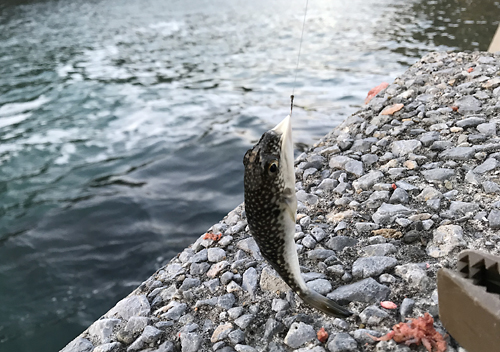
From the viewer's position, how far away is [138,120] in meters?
11.2

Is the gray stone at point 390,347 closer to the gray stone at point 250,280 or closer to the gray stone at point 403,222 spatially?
the gray stone at point 250,280

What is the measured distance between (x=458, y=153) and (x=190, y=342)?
150 inches

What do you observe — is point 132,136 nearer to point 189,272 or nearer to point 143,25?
point 189,272

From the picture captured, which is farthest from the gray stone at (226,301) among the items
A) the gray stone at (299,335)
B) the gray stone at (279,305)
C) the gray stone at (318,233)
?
the gray stone at (318,233)

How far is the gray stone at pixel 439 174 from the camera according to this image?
181 inches

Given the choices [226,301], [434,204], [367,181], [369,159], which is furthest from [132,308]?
[369,159]

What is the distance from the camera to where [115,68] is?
15852mm

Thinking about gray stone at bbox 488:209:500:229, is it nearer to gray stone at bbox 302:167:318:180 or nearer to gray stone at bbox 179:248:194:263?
gray stone at bbox 302:167:318:180

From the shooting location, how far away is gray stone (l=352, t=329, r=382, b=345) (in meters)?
2.99

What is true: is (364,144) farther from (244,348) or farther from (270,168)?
(244,348)

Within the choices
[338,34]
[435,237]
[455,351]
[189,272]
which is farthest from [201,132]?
[338,34]

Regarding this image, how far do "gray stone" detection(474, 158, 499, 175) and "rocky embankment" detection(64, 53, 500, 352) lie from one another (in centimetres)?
2

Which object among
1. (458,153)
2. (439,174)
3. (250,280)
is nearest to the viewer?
(250,280)

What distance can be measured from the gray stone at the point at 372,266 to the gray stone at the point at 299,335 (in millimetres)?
731
